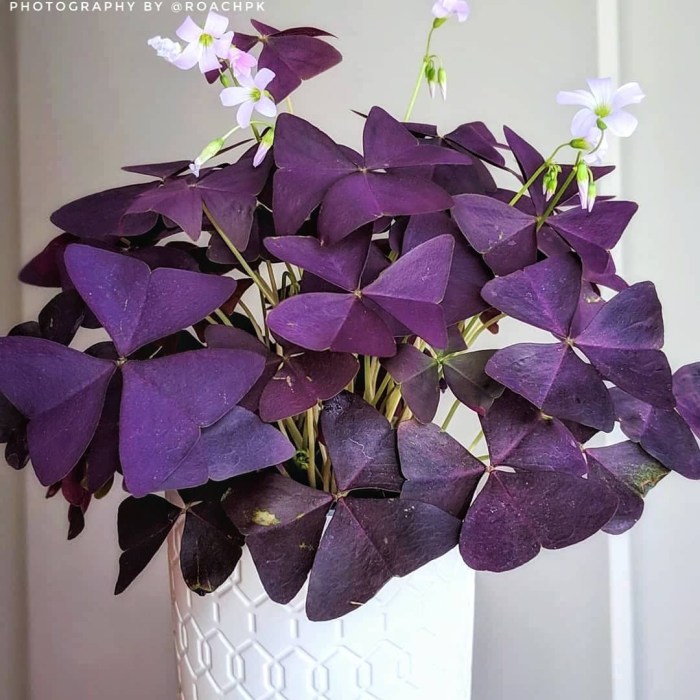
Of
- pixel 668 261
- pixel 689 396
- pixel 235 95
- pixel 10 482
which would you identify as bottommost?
pixel 10 482

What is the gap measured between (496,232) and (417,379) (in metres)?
0.12

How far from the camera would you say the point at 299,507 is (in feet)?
1.39

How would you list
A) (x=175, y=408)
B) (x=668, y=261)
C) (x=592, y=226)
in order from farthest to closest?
(x=668, y=261) < (x=592, y=226) < (x=175, y=408)

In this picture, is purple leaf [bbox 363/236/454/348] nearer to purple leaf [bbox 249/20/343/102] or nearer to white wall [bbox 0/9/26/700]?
purple leaf [bbox 249/20/343/102]

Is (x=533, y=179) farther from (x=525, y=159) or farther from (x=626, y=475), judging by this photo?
(x=626, y=475)

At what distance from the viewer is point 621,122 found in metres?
0.44

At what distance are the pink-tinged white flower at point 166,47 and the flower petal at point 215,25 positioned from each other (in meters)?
0.02

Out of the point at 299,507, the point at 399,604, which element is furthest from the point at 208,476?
the point at 399,604

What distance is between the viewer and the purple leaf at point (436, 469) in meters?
0.43

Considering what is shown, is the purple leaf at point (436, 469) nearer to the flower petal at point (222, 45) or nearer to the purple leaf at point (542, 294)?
the purple leaf at point (542, 294)

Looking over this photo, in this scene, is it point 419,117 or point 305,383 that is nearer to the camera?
point 305,383

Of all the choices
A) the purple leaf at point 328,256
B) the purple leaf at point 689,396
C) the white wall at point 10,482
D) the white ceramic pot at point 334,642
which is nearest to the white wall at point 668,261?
the purple leaf at point 689,396

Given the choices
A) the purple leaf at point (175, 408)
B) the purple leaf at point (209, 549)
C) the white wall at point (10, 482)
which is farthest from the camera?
the white wall at point (10, 482)

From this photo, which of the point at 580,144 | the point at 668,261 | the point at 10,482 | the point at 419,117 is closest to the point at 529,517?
the point at 580,144
